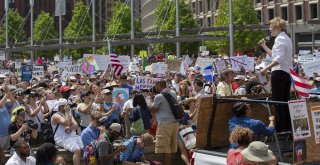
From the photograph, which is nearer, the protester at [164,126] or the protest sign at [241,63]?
the protester at [164,126]

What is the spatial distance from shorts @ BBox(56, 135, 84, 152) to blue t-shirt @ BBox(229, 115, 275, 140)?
4181mm

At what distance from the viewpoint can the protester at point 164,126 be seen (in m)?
11.9

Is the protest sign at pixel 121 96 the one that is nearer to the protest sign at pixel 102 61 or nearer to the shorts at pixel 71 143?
the shorts at pixel 71 143

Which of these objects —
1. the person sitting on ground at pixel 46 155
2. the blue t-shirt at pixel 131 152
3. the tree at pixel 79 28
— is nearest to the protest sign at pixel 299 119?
the person sitting on ground at pixel 46 155

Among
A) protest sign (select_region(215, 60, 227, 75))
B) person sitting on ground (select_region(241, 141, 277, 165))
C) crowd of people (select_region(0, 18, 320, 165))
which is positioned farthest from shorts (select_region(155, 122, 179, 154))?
protest sign (select_region(215, 60, 227, 75))

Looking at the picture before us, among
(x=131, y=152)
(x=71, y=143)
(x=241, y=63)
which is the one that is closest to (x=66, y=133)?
(x=71, y=143)

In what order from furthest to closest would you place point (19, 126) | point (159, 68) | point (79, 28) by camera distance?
point (79, 28) < point (159, 68) < point (19, 126)

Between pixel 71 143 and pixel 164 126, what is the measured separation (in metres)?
1.76

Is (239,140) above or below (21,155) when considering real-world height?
above

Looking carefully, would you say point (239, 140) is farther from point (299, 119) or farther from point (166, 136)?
point (166, 136)

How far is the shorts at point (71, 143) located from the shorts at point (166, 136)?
1.48 m

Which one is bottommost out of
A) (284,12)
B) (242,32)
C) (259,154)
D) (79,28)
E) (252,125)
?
(259,154)

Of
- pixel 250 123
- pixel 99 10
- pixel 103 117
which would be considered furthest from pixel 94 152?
pixel 99 10

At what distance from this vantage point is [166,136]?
12023mm
